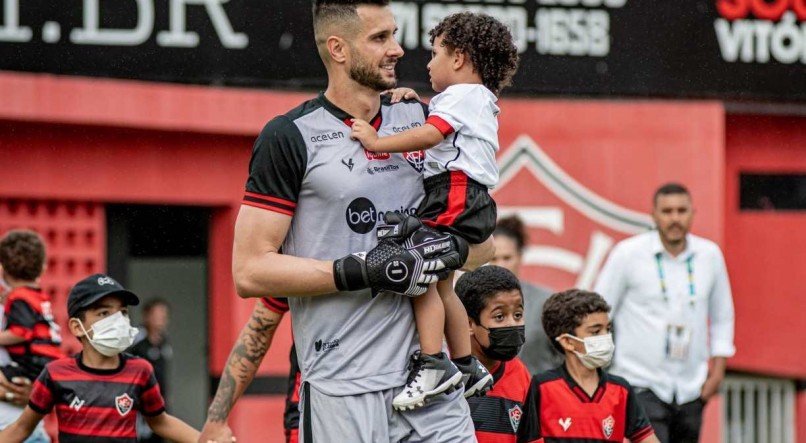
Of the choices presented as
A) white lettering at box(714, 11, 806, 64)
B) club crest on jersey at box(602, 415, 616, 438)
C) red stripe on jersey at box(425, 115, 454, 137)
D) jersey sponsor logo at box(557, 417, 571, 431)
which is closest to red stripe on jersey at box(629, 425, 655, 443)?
club crest on jersey at box(602, 415, 616, 438)

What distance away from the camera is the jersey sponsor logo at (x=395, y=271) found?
16.4 ft

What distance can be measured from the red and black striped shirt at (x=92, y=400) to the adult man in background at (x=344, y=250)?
1.94 metres

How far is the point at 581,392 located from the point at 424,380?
2068 mm

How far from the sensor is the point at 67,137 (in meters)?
11.5

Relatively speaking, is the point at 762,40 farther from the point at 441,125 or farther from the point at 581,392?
the point at 441,125

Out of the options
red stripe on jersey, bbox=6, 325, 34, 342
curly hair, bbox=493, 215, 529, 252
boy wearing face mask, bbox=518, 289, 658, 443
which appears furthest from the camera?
curly hair, bbox=493, 215, 529, 252

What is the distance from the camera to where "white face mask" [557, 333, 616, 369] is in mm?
7121

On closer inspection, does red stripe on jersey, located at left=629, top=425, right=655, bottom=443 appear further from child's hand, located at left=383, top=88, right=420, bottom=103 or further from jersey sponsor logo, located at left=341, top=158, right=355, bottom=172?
jersey sponsor logo, located at left=341, top=158, right=355, bottom=172

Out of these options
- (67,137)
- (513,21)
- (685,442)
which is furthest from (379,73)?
(513,21)

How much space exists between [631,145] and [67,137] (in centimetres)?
478

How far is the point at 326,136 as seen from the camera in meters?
5.21

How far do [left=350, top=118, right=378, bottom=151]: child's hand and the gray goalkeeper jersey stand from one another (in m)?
0.03

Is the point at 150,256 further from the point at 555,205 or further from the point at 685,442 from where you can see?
the point at 685,442

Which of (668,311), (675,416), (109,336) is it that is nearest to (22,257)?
(109,336)
